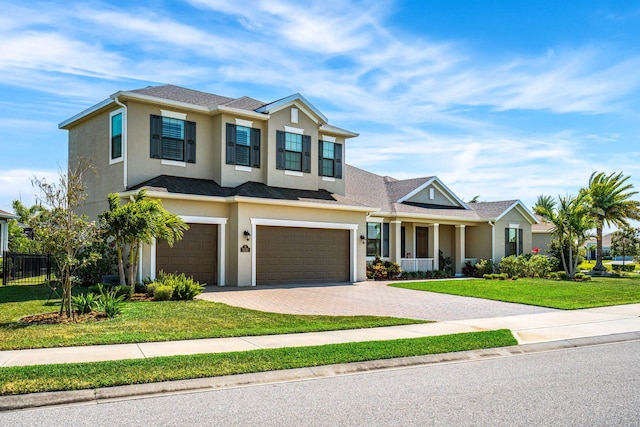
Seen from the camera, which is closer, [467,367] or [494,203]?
[467,367]

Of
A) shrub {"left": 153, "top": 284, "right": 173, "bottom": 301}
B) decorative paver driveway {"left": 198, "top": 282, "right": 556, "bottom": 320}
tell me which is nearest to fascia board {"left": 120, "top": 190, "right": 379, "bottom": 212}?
decorative paver driveway {"left": 198, "top": 282, "right": 556, "bottom": 320}

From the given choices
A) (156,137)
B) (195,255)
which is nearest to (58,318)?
(195,255)

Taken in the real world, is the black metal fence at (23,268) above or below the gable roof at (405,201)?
below

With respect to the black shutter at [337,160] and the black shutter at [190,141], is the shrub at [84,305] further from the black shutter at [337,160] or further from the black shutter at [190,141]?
the black shutter at [337,160]

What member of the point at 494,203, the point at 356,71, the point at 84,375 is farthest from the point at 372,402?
the point at 494,203

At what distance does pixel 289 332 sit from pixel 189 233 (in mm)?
9935

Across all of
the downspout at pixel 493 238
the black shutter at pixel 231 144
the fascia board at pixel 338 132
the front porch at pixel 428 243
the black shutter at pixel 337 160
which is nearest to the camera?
the black shutter at pixel 231 144

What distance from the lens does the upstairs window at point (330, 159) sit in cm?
2595

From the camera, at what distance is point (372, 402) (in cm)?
682

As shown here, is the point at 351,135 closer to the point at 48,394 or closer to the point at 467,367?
the point at 467,367

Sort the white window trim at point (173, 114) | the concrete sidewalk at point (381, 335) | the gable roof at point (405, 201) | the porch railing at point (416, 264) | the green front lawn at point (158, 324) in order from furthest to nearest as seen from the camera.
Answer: the porch railing at point (416, 264) < the gable roof at point (405, 201) < the white window trim at point (173, 114) < the green front lawn at point (158, 324) < the concrete sidewalk at point (381, 335)

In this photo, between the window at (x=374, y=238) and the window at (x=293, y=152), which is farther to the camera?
the window at (x=374, y=238)

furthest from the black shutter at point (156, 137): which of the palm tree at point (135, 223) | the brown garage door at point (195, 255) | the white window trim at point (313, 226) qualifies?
the white window trim at point (313, 226)

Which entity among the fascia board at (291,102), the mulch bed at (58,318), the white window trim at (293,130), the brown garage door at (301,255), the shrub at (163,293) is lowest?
the mulch bed at (58,318)
